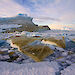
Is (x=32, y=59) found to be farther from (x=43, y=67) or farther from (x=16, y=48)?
(x=16, y=48)

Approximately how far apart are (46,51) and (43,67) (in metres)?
0.51

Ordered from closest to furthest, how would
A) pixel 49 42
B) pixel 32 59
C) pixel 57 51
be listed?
1. pixel 32 59
2. pixel 57 51
3. pixel 49 42

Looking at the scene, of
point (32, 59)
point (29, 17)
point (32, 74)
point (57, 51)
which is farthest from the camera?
point (29, 17)

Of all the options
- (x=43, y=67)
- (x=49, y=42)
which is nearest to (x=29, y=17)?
(x=49, y=42)

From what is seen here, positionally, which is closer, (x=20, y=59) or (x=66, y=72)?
(x=66, y=72)

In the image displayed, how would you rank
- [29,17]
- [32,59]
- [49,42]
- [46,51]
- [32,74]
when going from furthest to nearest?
[29,17] < [49,42] < [46,51] < [32,59] < [32,74]

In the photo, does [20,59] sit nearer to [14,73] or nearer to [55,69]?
[14,73]

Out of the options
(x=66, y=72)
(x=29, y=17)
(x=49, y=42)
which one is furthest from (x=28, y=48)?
(x=29, y=17)

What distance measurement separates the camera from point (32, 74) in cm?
92

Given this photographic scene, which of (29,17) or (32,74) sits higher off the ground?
(29,17)

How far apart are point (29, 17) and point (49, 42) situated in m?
11.6

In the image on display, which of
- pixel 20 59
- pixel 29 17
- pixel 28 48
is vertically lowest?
pixel 20 59

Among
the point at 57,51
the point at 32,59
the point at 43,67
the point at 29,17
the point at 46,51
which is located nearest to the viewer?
the point at 43,67

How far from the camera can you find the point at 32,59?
135 cm
